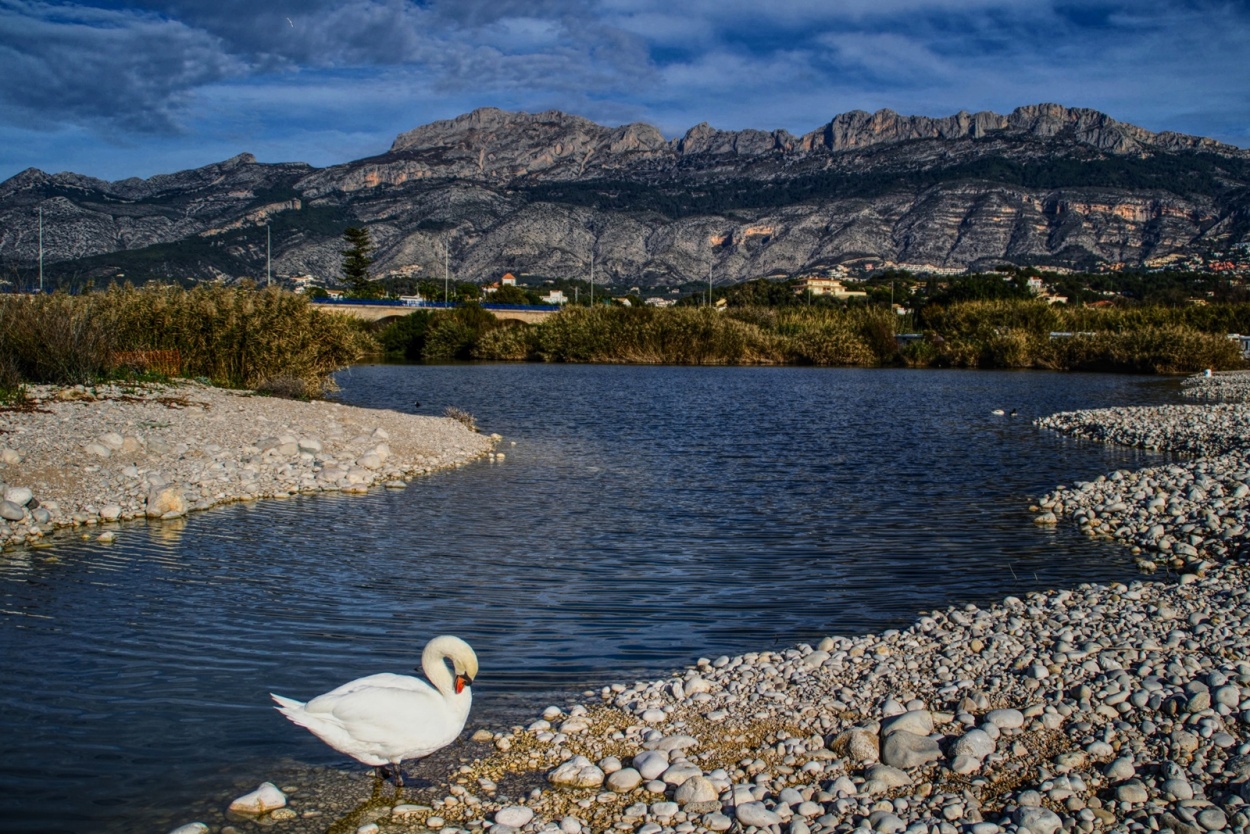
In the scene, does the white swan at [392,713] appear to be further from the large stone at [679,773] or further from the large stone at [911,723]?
the large stone at [911,723]

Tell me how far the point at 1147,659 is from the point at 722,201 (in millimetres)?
192441

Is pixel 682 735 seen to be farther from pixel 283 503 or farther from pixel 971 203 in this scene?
pixel 971 203

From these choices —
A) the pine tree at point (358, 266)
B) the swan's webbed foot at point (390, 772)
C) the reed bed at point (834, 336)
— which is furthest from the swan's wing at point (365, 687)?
the pine tree at point (358, 266)

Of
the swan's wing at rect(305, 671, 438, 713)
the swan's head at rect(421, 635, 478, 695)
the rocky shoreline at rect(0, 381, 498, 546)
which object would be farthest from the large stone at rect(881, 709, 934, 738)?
the rocky shoreline at rect(0, 381, 498, 546)

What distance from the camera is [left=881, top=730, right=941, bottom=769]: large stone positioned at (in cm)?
561

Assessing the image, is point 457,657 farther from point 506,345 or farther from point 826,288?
point 826,288

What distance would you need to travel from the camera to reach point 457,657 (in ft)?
18.4

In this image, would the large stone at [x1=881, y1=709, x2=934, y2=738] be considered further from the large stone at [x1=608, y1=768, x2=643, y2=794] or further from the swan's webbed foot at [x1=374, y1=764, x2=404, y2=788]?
the swan's webbed foot at [x1=374, y1=764, x2=404, y2=788]

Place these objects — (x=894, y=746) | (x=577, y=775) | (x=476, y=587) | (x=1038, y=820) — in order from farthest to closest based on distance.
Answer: (x=476, y=587), (x=894, y=746), (x=577, y=775), (x=1038, y=820)

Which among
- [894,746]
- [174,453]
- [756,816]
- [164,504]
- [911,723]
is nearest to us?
[756,816]

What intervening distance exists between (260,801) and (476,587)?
4812 millimetres

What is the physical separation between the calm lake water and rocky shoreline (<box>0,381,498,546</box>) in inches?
29.4

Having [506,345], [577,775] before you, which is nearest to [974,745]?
[577,775]

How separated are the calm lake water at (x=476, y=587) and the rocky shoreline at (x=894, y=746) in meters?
0.62
